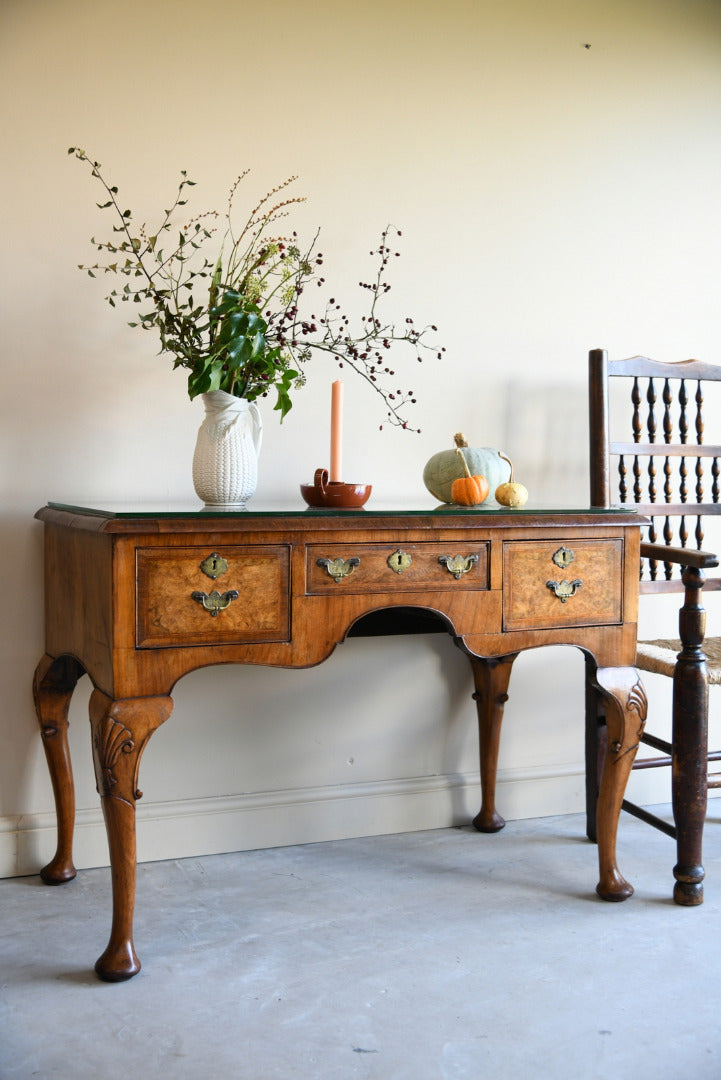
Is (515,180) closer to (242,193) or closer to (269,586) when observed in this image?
(242,193)

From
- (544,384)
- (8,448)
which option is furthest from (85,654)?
(544,384)

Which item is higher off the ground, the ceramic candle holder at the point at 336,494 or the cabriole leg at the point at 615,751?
the ceramic candle holder at the point at 336,494

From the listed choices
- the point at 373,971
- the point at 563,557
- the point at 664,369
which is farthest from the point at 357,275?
the point at 373,971

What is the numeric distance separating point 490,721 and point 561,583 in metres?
0.58

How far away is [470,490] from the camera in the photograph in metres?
2.01

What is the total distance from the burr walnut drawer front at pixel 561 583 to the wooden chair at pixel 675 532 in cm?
15

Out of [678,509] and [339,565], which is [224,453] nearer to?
[339,565]

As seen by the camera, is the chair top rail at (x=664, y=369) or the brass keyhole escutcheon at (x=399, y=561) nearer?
the brass keyhole escutcheon at (x=399, y=561)

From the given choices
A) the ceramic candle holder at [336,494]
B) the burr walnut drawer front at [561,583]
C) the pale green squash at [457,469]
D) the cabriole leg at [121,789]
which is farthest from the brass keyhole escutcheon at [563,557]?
the cabriole leg at [121,789]

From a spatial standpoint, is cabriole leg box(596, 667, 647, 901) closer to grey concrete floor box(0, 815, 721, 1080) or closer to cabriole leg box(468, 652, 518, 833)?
grey concrete floor box(0, 815, 721, 1080)

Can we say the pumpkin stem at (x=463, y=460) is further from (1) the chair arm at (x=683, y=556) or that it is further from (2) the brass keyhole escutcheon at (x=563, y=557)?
(1) the chair arm at (x=683, y=556)

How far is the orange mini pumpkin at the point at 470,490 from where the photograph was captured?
201cm

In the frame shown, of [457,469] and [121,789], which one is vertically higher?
[457,469]

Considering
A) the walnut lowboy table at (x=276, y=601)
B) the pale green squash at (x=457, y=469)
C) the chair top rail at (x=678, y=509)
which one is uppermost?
the pale green squash at (x=457, y=469)
